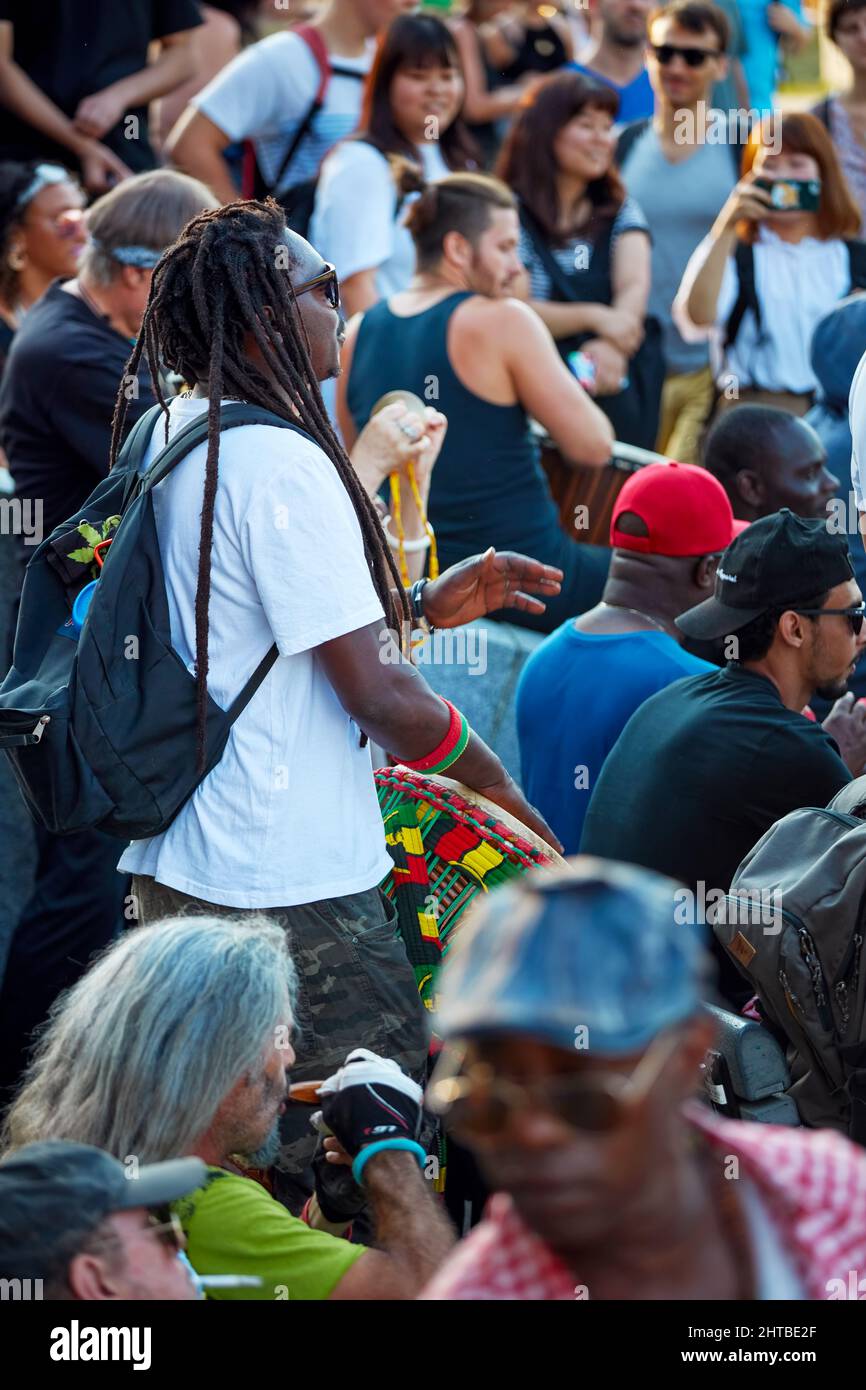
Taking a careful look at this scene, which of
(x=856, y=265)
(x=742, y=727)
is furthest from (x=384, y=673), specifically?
(x=856, y=265)

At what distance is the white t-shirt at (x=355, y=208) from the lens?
5355mm

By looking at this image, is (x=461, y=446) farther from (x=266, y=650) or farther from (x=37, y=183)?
(x=266, y=650)

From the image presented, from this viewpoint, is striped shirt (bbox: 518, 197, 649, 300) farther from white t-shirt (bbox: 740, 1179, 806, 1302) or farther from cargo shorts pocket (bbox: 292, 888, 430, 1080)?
white t-shirt (bbox: 740, 1179, 806, 1302)

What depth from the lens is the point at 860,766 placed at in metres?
3.94

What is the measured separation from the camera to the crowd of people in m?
1.40

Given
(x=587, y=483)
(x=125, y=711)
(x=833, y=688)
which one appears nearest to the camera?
(x=125, y=711)

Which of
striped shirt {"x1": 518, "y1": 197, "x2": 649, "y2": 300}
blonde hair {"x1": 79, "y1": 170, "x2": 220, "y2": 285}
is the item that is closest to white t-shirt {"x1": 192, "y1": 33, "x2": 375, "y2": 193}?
striped shirt {"x1": 518, "y1": 197, "x2": 649, "y2": 300}

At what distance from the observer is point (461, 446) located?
15.5 feet

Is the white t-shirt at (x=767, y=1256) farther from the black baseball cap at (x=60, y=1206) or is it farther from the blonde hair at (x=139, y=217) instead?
the blonde hair at (x=139, y=217)

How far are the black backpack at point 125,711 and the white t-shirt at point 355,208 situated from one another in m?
2.82

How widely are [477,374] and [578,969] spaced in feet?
11.7

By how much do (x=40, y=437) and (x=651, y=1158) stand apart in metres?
3.34
